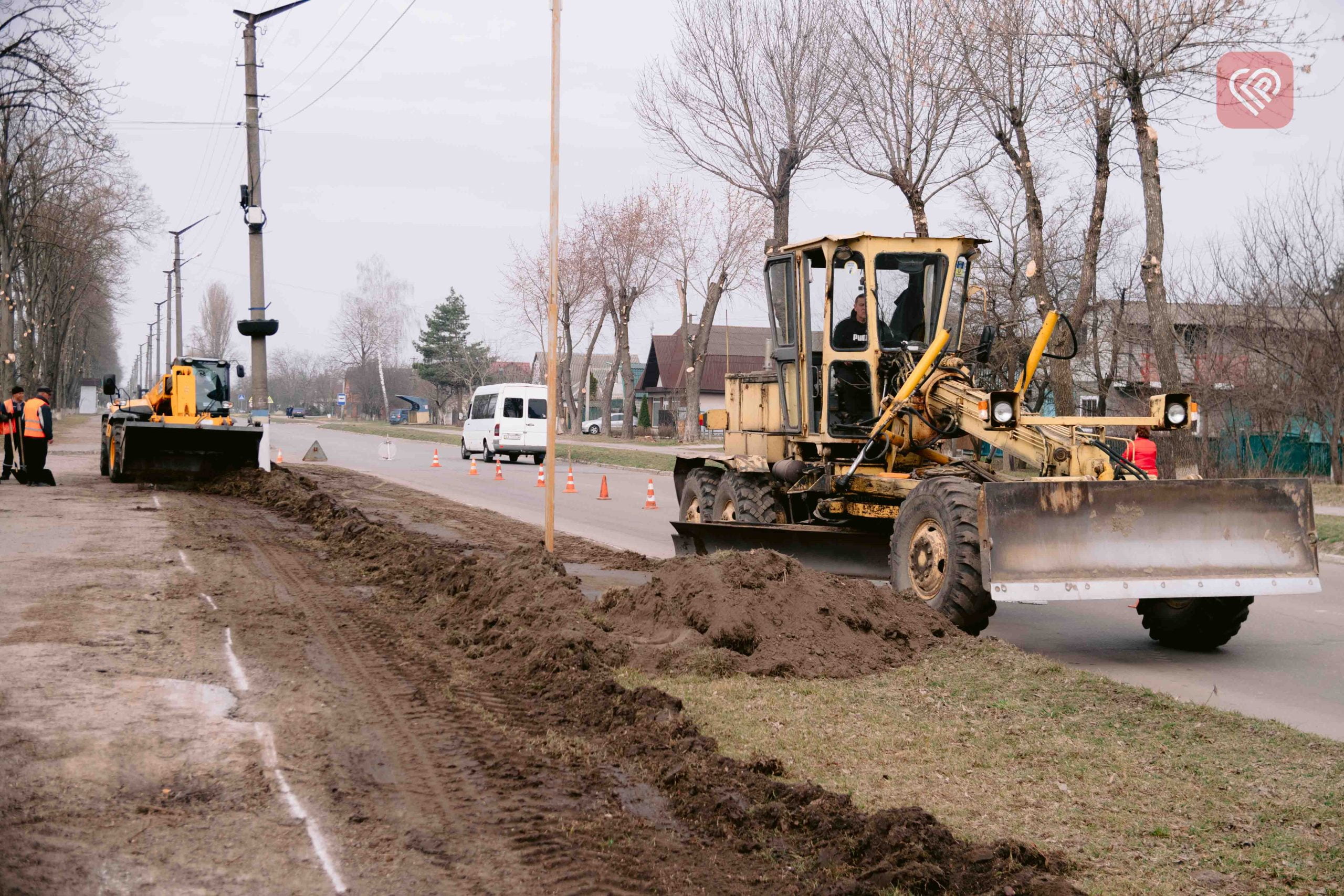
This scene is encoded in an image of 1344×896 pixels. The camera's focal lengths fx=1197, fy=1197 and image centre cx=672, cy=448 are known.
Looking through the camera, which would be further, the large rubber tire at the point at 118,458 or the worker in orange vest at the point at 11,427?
the large rubber tire at the point at 118,458

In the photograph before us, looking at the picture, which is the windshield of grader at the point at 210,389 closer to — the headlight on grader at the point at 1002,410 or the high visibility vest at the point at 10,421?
the high visibility vest at the point at 10,421

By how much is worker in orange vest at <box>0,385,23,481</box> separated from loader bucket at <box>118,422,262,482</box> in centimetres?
172

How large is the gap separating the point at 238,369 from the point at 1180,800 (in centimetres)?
2340

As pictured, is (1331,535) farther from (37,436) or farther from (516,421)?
(516,421)

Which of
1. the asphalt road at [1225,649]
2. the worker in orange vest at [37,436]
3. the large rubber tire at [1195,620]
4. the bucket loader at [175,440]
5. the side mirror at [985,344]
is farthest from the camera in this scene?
the bucket loader at [175,440]

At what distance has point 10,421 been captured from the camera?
2147 centimetres

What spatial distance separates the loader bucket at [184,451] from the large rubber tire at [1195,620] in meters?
17.6

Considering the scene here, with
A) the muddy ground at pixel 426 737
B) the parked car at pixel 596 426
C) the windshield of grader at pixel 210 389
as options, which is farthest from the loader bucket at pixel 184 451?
the parked car at pixel 596 426

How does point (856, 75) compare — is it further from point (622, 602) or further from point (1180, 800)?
point (1180, 800)

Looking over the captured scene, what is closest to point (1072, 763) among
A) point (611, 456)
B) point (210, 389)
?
point (210, 389)

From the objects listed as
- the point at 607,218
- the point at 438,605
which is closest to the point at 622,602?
the point at 438,605

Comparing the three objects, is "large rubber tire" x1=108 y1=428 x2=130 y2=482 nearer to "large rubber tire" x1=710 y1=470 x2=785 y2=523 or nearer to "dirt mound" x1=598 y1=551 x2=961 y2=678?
"large rubber tire" x1=710 y1=470 x2=785 y2=523

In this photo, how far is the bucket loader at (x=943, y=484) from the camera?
805 centimetres

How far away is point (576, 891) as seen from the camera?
4156 mm
